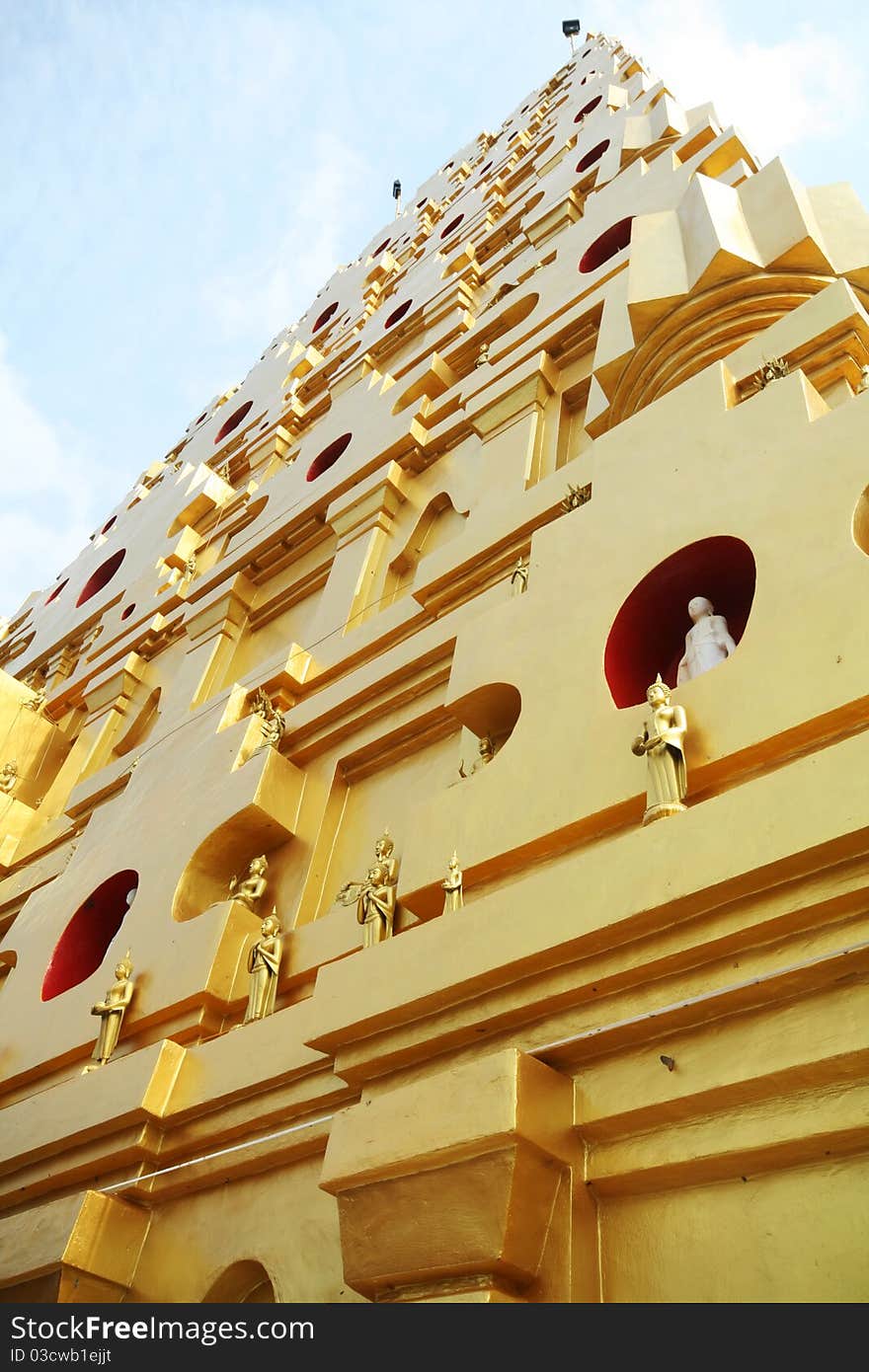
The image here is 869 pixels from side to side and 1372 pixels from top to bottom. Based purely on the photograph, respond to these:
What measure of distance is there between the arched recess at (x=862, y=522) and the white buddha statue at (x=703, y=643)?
2.60 ft

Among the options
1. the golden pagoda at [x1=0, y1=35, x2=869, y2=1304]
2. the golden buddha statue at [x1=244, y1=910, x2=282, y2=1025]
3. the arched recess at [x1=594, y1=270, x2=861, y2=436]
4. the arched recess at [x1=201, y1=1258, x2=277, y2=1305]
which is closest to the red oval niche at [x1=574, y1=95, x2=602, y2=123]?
the golden pagoda at [x1=0, y1=35, x2=869, y2=1304]

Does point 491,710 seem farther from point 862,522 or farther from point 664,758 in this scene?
point 862,522

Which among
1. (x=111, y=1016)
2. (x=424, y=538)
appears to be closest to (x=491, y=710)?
(x=111, y=1016)

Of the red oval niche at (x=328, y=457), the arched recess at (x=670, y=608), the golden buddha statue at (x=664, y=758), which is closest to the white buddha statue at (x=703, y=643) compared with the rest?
the arched recess at (x=670, y=608)

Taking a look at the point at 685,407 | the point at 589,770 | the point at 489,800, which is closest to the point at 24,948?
the point at 489,800

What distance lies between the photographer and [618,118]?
16.0 meters

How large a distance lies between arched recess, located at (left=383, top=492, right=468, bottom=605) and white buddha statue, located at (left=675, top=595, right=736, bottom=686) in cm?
432

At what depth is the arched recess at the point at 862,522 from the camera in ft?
15.5

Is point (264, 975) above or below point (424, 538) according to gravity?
below

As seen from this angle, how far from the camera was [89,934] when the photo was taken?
8625mm

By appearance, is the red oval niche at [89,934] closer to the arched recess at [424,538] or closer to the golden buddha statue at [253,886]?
the golden buddha statue at [253,886]

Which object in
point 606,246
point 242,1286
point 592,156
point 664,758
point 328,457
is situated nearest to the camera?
point 664,758

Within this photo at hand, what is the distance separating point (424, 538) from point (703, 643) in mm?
5046

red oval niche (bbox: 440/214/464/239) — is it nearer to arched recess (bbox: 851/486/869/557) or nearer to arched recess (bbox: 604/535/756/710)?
arched recess (bbox: 604/535/756/710)
